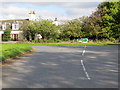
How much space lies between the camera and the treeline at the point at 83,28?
48594mm

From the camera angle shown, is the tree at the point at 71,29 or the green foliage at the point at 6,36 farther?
the green foliage at the point at 6,36

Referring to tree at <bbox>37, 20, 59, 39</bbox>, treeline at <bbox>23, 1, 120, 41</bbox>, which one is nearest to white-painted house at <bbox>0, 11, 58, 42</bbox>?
treeline at <bbox>23, 1, 120, 41</bbox>

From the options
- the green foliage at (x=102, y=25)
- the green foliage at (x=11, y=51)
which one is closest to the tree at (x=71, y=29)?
the green foliage at (x=102, y=25)

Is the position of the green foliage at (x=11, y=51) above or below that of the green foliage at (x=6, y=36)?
below

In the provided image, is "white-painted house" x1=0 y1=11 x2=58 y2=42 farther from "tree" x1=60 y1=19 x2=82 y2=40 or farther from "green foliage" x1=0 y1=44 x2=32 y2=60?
"green foliage" x1=0 y1=44 x2=32 y2=60

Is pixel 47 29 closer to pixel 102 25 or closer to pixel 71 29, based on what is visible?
pixel 71 29

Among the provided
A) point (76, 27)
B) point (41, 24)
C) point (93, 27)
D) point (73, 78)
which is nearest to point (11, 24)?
point (41, 24)

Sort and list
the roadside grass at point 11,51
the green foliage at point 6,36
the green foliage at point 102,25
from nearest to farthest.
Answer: the roadside grass at point 11,51 < the green foliage at point 102,25 < the green foliage at point 6,36

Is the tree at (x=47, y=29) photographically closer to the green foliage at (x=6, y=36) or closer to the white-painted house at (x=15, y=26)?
the white-painted house at (x=15, y=26)

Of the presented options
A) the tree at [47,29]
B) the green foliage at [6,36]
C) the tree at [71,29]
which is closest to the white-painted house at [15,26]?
the green foliage at [6,36]

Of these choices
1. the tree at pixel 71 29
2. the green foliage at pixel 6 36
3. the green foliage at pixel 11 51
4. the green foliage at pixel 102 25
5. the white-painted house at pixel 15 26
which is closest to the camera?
the green foliage at pixel 11 51

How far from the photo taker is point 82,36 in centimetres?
5016

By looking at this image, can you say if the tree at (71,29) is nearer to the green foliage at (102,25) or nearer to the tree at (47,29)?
the green foliage at (102,25)

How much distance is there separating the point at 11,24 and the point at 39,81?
55.6m
